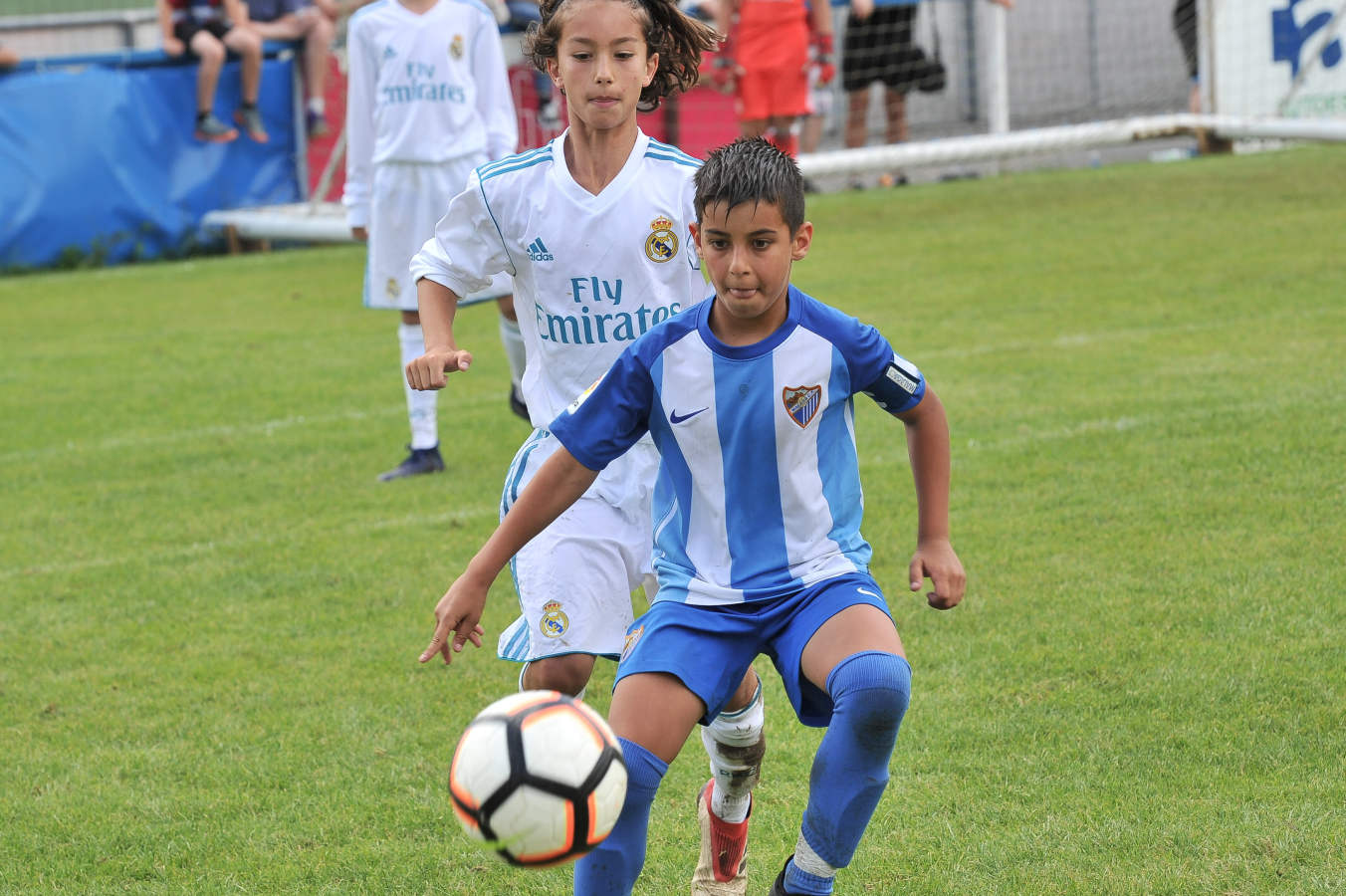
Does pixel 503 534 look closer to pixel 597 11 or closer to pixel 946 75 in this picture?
pixel 597 11

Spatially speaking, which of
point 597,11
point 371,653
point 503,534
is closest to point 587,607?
point 503,534

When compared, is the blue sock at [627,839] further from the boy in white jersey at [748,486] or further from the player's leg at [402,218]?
the player's leg at [402,218]

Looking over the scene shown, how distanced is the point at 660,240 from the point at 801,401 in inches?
31.0

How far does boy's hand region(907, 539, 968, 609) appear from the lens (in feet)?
9.68

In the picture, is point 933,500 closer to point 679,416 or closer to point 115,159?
point 679,416

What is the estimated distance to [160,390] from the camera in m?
8.90

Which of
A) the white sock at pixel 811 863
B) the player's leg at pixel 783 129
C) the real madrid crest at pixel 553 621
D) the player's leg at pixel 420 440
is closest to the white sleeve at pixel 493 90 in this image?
the player's leg at pixel 420 440

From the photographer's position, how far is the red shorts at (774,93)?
41.9 feet

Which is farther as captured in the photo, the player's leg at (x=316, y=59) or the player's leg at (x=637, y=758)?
the player's leg at (x=316, y=59)

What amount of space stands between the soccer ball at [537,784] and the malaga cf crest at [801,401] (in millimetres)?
723

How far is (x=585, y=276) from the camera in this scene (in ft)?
11.7

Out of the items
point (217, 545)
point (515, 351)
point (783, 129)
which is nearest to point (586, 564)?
point (217, 545)

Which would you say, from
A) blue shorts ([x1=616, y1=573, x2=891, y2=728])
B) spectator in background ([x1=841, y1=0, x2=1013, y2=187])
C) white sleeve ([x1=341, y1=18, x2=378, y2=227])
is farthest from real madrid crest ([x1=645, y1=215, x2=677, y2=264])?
spectator in background ([x1=841, y1=0, x2=1013, y2=187])


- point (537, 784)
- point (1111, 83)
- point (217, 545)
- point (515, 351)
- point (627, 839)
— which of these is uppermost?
point (1111, 83)
